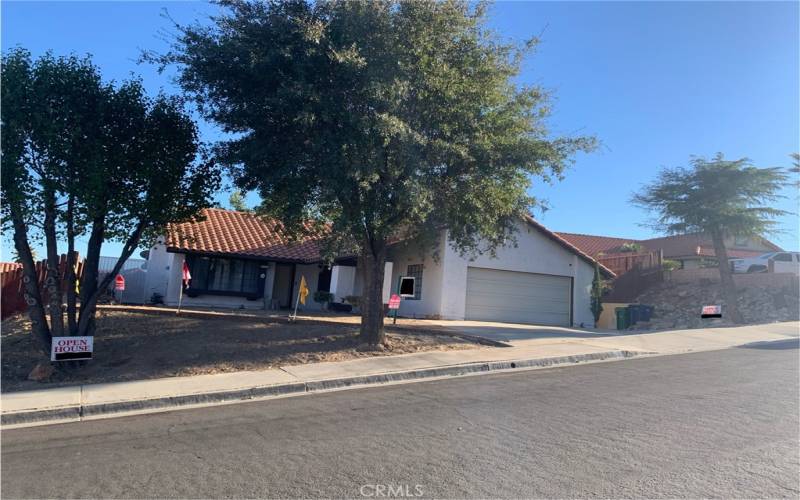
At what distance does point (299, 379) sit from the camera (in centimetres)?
1041

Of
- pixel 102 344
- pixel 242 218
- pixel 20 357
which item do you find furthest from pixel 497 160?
pixel 242 218

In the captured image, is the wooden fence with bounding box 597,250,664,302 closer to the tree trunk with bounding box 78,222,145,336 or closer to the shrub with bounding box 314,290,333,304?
the shrub with bounding box 314,290,333,304

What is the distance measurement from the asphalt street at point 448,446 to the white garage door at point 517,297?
41.9 feet

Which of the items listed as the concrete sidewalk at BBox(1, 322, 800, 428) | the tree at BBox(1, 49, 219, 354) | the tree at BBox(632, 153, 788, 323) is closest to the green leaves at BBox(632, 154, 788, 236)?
the tree at BBox(632, 153, 788, 323)

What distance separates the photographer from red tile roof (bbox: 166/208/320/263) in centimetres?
2308

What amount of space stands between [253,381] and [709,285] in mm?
21965

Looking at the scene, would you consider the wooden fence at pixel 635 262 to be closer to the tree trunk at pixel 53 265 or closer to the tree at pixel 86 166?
the tree at pixel 86 166

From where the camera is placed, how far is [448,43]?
12.1 m

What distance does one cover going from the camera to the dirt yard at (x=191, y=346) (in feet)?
38.2

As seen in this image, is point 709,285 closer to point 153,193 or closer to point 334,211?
point 334,211

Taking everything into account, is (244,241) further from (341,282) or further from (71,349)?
(71,349)

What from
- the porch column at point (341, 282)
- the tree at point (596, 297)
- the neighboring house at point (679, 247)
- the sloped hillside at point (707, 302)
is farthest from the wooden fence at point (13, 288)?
the neighboring house at point (679, 247)

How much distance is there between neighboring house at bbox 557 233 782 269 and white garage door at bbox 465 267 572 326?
12.2 m

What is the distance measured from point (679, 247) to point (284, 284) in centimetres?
2716
